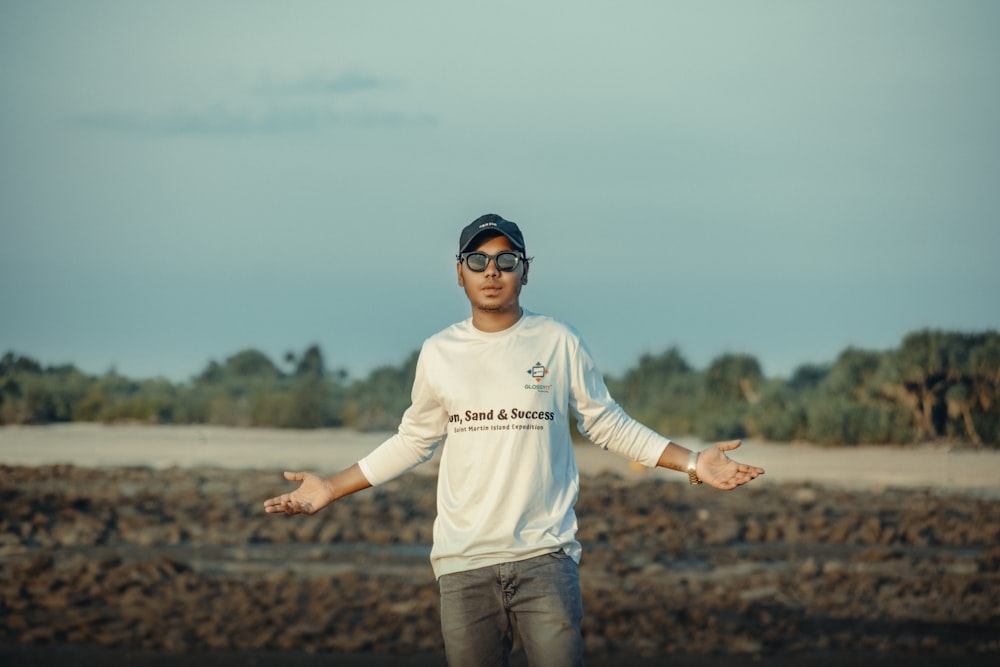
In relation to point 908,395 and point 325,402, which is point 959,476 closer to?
point 908,395

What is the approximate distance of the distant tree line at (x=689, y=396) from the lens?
23.5 meters

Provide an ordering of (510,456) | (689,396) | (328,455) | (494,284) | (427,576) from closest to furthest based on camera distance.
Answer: (510,456) → (494,284) → (427,576) → (328,455) → (689,396)

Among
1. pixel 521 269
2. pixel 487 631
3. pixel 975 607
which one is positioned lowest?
pixel 975 607

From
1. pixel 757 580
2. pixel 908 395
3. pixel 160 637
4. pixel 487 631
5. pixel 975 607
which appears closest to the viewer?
pixel 487 631

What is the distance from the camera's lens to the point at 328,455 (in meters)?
22.8

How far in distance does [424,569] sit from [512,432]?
7937 millimetres

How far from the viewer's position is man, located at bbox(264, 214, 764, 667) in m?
4.44

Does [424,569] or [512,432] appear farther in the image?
[424,569]

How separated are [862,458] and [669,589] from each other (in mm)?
11584

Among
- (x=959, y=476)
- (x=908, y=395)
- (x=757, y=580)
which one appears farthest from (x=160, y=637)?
(x=908, y=395)

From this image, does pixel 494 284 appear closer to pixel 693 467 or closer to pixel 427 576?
pixel 693 467

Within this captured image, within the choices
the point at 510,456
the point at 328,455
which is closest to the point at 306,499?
the point at 510,456

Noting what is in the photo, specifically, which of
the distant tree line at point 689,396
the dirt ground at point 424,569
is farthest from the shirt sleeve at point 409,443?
the distant tree line at point 689,396

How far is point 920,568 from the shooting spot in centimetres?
1220
